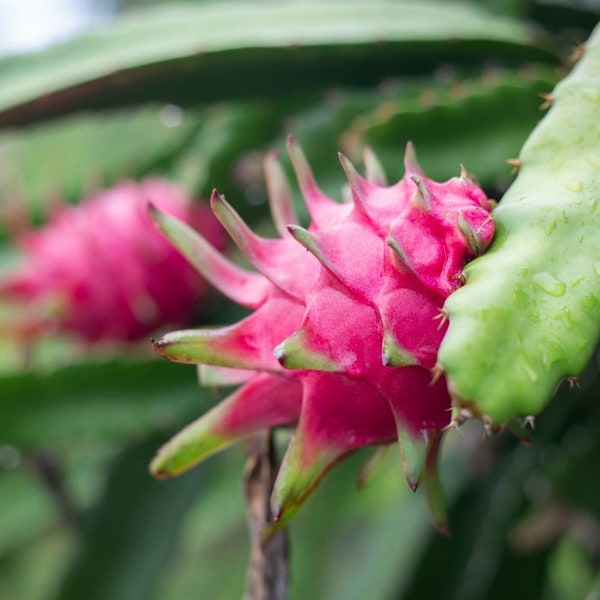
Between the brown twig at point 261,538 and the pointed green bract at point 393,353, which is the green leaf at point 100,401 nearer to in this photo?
the brown twig at point 261,538

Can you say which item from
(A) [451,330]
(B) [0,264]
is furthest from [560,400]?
(B) [0,264]

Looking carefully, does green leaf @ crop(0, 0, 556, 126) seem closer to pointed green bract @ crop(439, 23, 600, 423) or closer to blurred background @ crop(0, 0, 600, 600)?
blurred background @ crop(0, 0, 600, 600)

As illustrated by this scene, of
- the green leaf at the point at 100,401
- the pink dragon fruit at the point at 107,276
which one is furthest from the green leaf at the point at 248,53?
→ the green leaf at the point at 100,401

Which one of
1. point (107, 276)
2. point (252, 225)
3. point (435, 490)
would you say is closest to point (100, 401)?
point (107, 276)

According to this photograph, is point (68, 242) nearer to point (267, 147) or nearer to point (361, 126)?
point (267, 147)

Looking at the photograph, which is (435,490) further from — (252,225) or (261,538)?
(252,225)

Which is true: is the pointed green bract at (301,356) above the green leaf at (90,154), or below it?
above

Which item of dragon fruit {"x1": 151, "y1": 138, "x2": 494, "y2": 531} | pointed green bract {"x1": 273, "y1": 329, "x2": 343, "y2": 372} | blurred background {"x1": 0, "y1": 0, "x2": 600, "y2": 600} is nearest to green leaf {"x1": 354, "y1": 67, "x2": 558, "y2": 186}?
blurred background {"x1": 0, "y1": 0, "x2": 600, "y2": 600}
